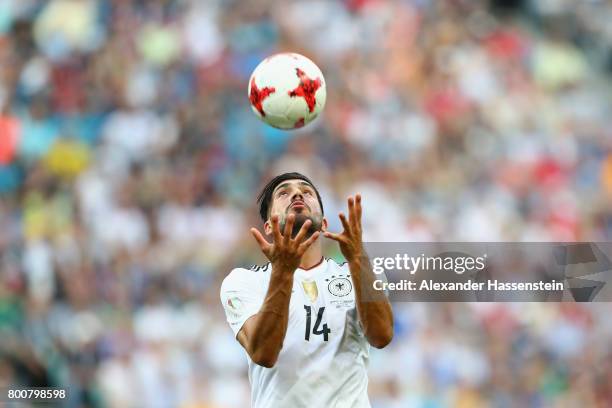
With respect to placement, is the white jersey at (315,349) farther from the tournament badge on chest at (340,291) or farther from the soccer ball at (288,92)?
the soccer ball at (288,92)

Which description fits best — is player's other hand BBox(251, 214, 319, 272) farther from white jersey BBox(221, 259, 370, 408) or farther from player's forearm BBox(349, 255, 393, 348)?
white jersey BBox(221, 259, 370, 408)

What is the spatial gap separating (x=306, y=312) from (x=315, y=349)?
0.19 metres

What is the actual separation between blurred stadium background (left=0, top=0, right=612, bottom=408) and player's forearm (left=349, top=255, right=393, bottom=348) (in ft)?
13.4

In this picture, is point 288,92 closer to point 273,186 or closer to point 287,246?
point 273,186

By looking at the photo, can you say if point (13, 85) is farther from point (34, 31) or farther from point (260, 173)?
point (260, 173)

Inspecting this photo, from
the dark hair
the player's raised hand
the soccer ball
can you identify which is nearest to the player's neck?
the dark hair

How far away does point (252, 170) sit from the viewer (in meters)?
9.81

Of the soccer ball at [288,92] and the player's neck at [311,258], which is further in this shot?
the soccer ball at [288,92]

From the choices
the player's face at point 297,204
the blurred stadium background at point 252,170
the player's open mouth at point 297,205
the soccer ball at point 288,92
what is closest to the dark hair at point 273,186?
the player's face at point 297,204

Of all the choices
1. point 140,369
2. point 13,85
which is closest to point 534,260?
point 140,369

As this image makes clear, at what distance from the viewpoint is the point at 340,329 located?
454 centimetres

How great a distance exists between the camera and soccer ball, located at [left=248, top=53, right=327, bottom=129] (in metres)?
5.80

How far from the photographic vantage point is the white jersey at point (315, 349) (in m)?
4.45

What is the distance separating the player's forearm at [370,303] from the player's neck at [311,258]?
0.50 metres
